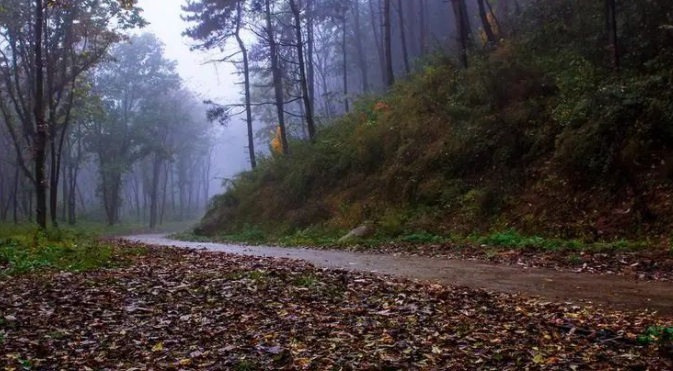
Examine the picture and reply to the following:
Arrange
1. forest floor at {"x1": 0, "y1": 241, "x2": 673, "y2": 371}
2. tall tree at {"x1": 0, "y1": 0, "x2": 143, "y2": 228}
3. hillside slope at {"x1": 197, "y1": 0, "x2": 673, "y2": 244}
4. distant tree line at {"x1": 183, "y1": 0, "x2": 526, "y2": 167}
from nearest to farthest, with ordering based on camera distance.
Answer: forest floor at {"x1": 0, "y1": 241, "x2": 673, "y2": 371}
hillside slope at {"x1": 197, "y1": 0, "x2": 673, "y2": 244}
tall tree at {"x1": 0, "y1": 0, "x2": 143, "y2": 228}
distant tree line at {"x1": 183, "y1": 0, "x2": 526, "y2": 167}

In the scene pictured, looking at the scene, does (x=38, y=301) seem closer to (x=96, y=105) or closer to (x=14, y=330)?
(x=14, y=330)

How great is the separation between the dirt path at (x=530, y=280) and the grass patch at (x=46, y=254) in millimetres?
4626

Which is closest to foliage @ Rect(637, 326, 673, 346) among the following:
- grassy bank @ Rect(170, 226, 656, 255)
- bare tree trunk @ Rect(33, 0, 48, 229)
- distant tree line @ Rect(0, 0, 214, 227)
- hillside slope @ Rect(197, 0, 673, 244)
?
grassy bank @ Rect(170, 226, 656, 255)

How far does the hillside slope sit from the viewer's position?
12648mm

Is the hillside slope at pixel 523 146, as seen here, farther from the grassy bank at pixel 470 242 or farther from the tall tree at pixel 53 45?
the tall tree at pixel 53 45

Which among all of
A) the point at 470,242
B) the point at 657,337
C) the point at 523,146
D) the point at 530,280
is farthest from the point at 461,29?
the point at 657,337

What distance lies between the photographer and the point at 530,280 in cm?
846

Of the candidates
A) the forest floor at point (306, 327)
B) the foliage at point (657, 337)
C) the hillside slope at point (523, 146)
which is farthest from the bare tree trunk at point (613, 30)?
the foliage at point (657, 337)

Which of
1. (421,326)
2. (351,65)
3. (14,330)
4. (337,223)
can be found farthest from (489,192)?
(351,65)

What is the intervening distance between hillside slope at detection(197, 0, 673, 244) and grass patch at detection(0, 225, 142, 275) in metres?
7.99

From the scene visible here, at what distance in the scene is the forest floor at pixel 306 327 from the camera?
4.94 m

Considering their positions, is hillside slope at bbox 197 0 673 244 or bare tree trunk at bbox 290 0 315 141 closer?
hillside slope at bbox 197 0 673 244

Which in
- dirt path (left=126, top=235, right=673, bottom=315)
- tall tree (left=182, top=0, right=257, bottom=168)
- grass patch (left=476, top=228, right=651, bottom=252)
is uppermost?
tall tree (left=182, top=0, right=257, bottom=168)

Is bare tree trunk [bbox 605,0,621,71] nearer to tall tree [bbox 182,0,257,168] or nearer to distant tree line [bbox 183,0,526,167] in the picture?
distant tree line [bbox 183,0,526,167]
